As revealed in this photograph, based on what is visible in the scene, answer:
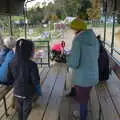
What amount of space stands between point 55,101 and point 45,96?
0.32 m

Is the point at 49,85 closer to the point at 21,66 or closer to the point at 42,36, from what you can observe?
the point at 21,66

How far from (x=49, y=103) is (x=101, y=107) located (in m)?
0.70

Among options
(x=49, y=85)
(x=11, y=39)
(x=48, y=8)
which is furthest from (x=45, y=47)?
(x=48, y=8)

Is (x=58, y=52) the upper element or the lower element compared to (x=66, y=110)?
upper

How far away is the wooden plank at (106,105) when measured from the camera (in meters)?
3.95

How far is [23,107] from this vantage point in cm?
390

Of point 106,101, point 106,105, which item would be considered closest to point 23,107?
point 106,105

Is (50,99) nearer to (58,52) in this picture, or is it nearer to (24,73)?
(24,73)

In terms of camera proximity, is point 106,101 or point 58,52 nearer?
point 106,101

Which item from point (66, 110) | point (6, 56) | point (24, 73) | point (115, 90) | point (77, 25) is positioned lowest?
point (66, 110)

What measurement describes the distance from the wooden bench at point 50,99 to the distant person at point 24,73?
0.72 ft

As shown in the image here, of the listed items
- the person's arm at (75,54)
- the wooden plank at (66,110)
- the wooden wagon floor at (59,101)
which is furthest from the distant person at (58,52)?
the person's arm at (75,54)

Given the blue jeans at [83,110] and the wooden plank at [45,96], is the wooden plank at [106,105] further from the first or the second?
the wooden plank at [45,96]

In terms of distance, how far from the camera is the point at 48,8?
26266 mm
